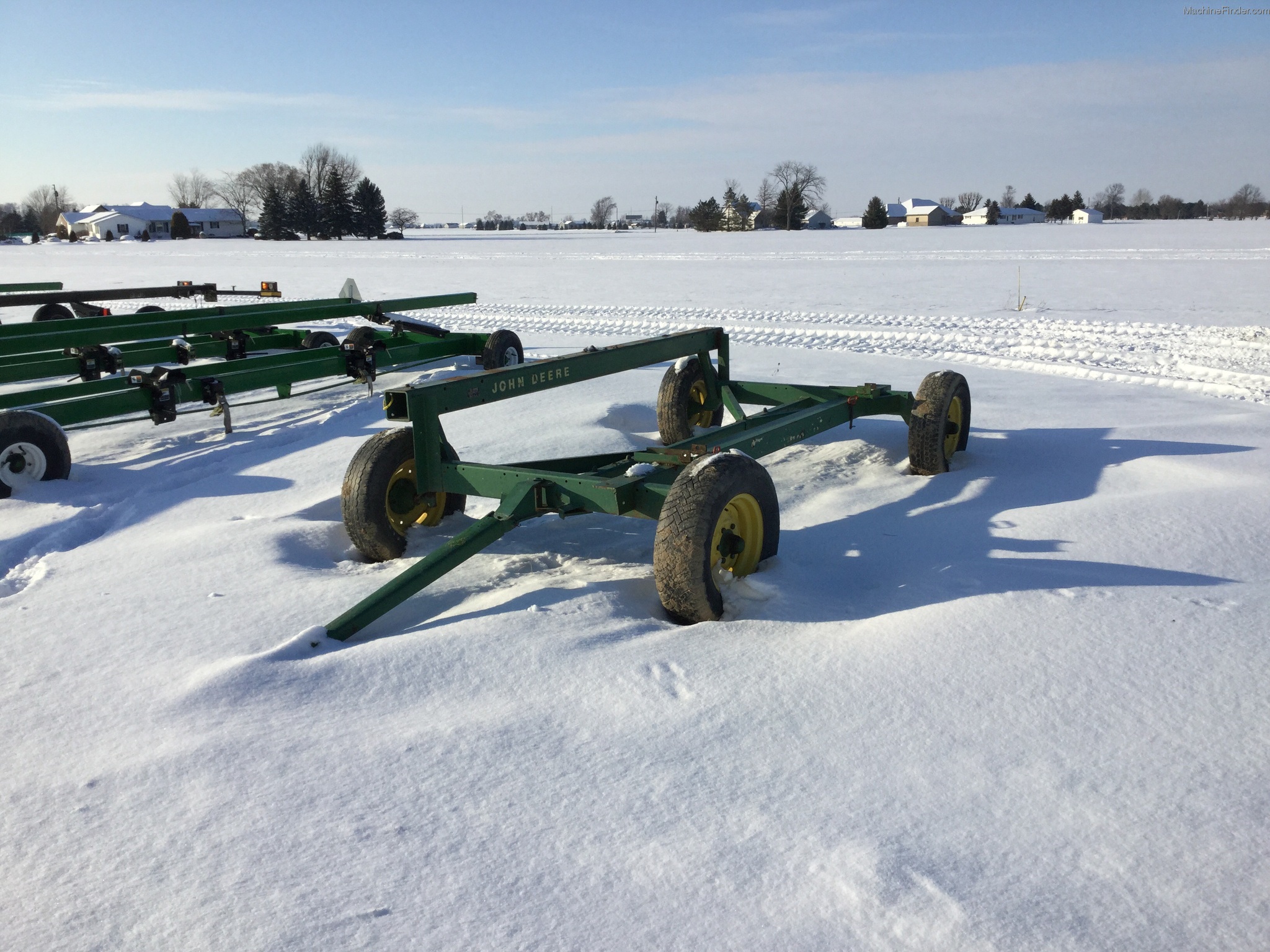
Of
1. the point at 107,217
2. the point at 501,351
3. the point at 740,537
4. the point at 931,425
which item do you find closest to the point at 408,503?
the point at 740,537

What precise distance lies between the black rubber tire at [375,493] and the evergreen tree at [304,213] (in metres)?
74.1

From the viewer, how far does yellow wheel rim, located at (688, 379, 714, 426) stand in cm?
699

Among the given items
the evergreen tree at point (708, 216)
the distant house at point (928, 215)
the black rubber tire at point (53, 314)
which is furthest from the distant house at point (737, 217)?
the black rubber tire at point (53, 314)

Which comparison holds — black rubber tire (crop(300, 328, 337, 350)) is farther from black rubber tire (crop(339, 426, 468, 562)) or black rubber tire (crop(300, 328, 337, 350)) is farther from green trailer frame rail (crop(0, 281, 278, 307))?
black rubber tire (crop(339, 426, 468, 562))

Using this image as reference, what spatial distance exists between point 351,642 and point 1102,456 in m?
4.94

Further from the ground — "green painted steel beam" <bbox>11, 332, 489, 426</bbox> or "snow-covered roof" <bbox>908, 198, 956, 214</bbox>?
"snow-covered roof" <bbox>908, 198, 956, 214</bbox>

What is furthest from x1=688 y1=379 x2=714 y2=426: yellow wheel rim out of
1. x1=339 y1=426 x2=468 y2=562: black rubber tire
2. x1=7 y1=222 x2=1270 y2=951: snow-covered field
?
x1=339 y1=426 x2=468 y2=562: black rubber tire

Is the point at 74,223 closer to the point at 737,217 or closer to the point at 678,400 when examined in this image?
the point at 737,217

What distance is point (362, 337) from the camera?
1015 centimetres

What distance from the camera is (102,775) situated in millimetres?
2637

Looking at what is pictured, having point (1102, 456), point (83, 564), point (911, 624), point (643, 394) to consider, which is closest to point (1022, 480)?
point (1102, 456)

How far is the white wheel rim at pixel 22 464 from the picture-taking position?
5754mm

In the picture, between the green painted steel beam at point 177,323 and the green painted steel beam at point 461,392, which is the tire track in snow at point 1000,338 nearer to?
the green painted steel beam at point 177,323

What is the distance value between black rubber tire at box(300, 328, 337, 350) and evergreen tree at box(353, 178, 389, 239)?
66346 mm
